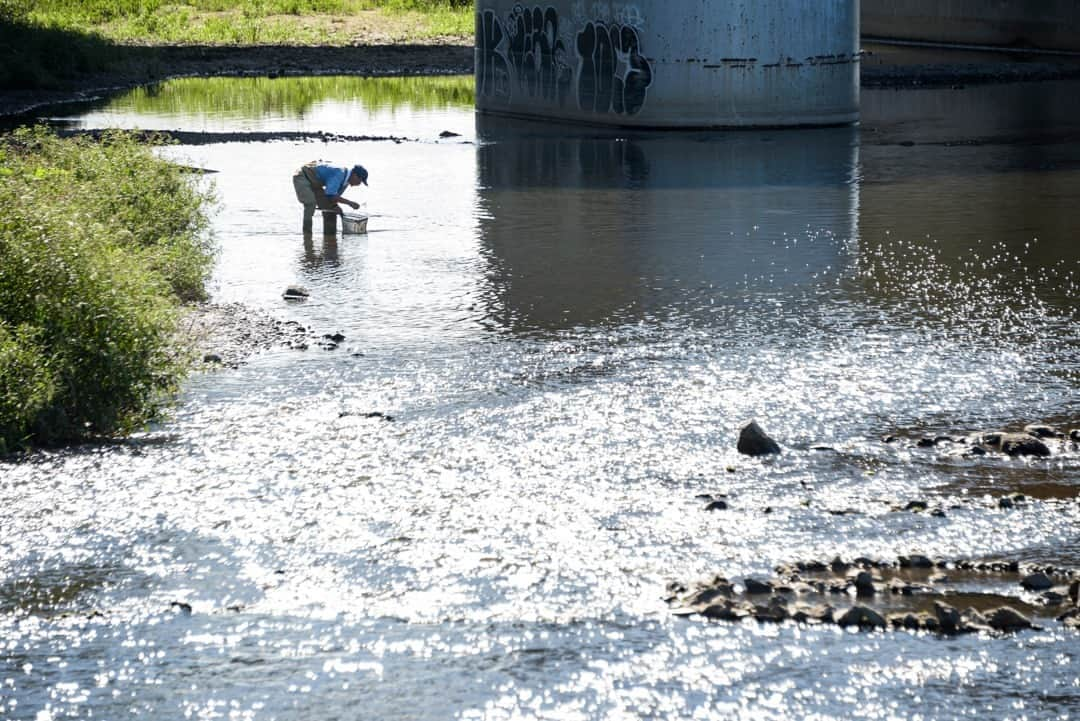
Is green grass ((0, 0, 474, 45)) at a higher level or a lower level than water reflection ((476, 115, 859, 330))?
higher

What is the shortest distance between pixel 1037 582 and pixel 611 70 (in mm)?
25667

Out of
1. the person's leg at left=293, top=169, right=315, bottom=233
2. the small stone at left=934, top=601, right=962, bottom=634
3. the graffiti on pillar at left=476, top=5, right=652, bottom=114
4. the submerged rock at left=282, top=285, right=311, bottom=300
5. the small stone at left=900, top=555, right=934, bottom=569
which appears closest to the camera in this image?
the small stone at left=934, top=601, right=962, bottom=634

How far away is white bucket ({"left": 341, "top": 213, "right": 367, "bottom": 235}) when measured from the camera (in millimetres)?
18578

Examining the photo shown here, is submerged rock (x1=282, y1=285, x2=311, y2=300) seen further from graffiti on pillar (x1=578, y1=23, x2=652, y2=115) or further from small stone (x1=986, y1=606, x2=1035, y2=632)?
graffiti on pillar (x1=578, y1=23, x2=652, y2=115)

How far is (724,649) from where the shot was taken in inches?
272

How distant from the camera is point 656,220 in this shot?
19.6 meters

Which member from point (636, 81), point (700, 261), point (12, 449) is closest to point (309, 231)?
point (700, 261)

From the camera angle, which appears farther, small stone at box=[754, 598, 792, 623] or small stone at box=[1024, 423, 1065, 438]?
small stone at box=[1024, 423, 1065, 438]

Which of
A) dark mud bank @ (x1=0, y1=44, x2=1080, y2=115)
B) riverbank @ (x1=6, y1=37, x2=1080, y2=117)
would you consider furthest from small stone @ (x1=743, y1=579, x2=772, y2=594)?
riverbank @ (x1=6, y1=37, x2=1080, y2=117)

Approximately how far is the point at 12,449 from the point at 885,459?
18.2ft

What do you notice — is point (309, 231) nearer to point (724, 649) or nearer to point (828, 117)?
point (724, 649)

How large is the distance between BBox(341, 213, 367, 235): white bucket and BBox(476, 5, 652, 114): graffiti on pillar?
14.1 metres

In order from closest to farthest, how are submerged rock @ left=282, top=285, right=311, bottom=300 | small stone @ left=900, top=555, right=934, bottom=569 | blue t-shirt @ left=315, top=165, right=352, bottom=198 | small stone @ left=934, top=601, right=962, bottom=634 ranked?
small stone @ left=934, top=601, right=962, bottom=634 < small stone @ left=900, top=555, right=934, bottom=569 < submerged rock @ left=282, top=285, right=311, bottom=300 < blue t-shirt @ left=315, top=165, right=352, bottom=198

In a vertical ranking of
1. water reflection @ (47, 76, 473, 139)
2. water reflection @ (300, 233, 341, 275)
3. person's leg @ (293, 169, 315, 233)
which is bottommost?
water reflection @ (300, 233, 341, 275)
